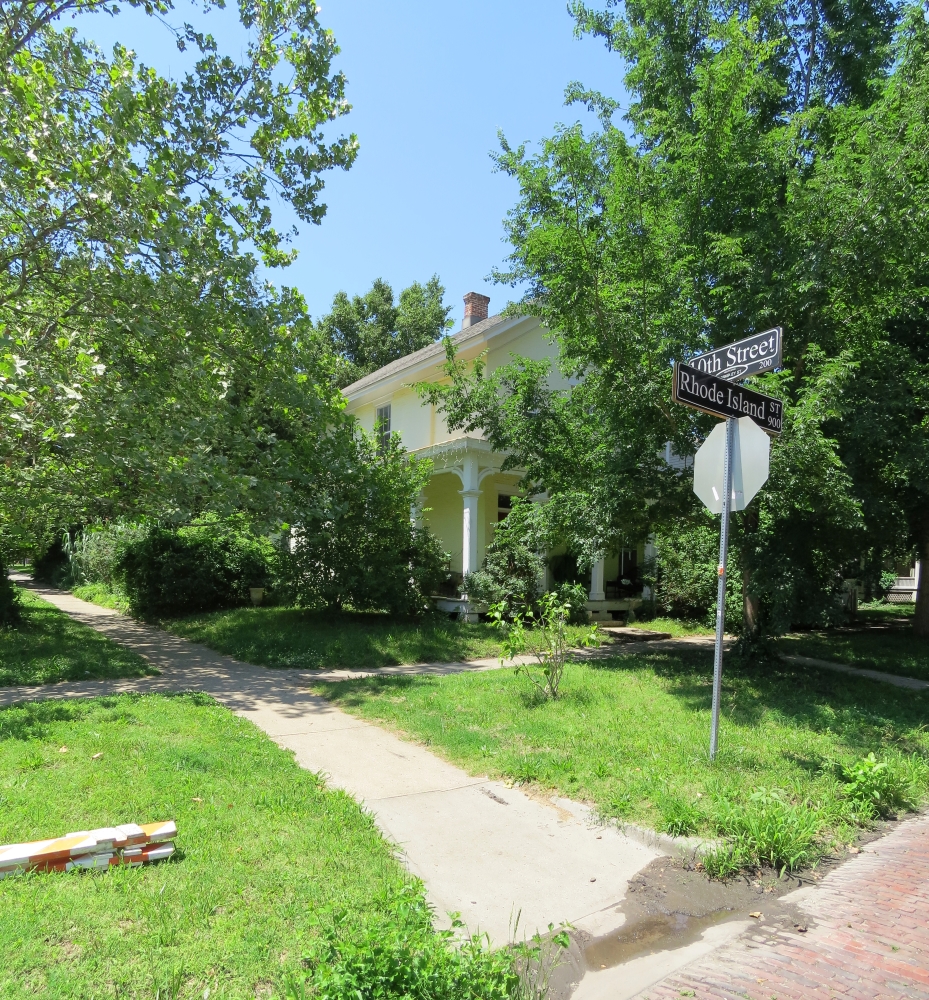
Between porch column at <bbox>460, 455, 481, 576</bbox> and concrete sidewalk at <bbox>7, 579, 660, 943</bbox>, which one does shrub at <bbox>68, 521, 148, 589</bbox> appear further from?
concrete sidewalk at <bbox>7, 579, 660, 943</bbox>

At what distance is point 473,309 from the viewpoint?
21500 millimetres

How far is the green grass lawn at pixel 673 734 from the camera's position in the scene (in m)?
4.95

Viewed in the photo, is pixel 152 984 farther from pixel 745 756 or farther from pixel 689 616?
pixel 689 616

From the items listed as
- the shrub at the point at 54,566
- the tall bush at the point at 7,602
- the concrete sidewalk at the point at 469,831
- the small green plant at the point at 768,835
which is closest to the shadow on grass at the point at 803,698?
the small green plant at the point at 768,835

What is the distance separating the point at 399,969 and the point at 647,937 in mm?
1506

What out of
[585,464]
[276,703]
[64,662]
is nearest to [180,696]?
[276,703]

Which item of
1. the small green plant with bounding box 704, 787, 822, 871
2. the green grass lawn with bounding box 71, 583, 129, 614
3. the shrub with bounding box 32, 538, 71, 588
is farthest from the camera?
the shrub with bounding box 32, 538, 71, 588

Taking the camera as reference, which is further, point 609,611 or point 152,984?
point 609,611

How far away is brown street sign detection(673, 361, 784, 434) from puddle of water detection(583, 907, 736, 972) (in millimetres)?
3284

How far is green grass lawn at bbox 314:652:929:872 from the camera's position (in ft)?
16.3

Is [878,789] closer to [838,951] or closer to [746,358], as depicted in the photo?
[838,951]

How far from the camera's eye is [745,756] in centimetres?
571

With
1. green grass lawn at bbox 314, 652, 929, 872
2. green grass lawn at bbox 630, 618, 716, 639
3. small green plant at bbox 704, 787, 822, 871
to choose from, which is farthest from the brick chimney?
small green plant at bbox 704, 787, 822, 871

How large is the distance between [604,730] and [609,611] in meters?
11.2
